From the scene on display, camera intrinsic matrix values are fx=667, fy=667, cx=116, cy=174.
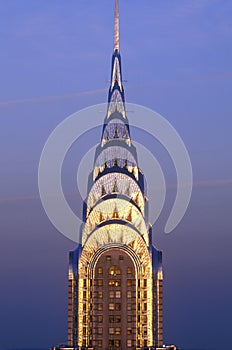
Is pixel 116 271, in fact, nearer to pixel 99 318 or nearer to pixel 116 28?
pixel 99 318

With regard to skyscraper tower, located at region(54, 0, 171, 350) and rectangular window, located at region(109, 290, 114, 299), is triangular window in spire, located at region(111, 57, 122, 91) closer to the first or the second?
skyscraper tower, located at region(54, 0, 171, 350)

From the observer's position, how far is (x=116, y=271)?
130 m

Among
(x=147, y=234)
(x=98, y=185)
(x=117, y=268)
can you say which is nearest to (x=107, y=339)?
(x=117, y=268)

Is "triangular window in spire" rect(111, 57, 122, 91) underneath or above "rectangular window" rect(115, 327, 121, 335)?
above

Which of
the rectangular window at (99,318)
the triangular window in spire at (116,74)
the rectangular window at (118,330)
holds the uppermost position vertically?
the triangular window in spire at (116,74)

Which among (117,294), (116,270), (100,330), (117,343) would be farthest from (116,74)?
(117,343)

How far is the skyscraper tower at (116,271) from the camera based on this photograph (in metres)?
129

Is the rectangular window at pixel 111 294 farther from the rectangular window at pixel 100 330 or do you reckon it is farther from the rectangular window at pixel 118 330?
the rectangular window at pixel 100 330

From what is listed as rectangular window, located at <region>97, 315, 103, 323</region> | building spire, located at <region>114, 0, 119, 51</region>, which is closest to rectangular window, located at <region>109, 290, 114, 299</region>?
rectangular window, located at <region>97, 315, 103, 323</region>

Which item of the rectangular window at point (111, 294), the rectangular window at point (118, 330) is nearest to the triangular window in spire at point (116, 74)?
the rectangular window at point (111, 294)

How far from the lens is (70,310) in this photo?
135 metres

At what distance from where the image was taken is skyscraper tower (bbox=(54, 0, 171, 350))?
422ft

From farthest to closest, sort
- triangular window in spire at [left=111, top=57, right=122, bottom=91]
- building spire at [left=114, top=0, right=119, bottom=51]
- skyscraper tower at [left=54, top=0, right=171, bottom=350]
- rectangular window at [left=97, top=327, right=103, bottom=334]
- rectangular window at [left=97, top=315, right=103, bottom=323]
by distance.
A: building spire at [left=114, top=0, right=119, bottom=51] → triangular window in spire at [left=111, top=57, right=122, bottom=91] → rectangular window at [left=97, top=315, right=103, bottom=323] → rectangular window at [left=97, top=327, right=103, bottom=334] → skyscraper tower at [left=54, top=0, right=171, bottom=350]

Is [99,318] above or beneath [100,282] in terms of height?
beneath
